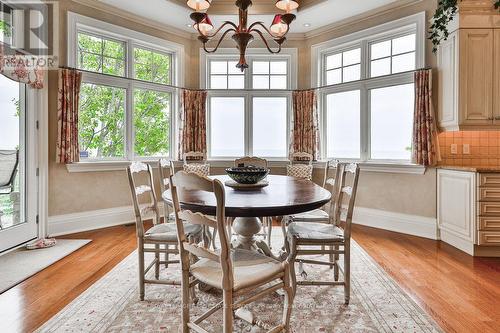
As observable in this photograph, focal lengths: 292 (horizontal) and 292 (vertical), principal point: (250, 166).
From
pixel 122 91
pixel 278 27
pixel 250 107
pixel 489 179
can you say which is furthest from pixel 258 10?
pixel 489 179

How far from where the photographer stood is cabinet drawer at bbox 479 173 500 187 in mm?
2834

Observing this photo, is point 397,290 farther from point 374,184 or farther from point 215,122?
point 215,122

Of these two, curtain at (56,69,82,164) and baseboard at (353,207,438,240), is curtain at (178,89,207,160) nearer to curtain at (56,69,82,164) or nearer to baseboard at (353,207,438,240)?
curtain at (56,69,82,164)

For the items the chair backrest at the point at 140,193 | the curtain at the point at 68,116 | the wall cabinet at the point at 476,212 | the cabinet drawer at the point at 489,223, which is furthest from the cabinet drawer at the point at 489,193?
the curtain at the point at 68,116

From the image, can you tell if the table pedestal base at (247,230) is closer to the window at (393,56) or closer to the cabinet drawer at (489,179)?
the cabinet drawer at (489,179)

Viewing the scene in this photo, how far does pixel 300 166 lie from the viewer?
447 centimetres

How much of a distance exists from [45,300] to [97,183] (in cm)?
213

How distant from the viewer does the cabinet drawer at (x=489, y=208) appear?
2846 millimetres

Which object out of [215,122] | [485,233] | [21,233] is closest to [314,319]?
[485,233]

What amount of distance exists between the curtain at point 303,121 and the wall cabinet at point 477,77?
1.96 m

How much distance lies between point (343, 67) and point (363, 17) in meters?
0.72

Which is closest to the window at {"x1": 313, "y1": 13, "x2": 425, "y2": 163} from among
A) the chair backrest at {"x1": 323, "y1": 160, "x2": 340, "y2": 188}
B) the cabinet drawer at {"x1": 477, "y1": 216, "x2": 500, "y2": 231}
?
the cabinet drawer at {"x1": 477, "y1": 216, "x2": 500, "y2": 231}

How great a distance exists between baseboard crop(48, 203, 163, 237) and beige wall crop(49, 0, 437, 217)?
7 centimetres

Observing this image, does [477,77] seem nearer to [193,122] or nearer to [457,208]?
[457,208]
